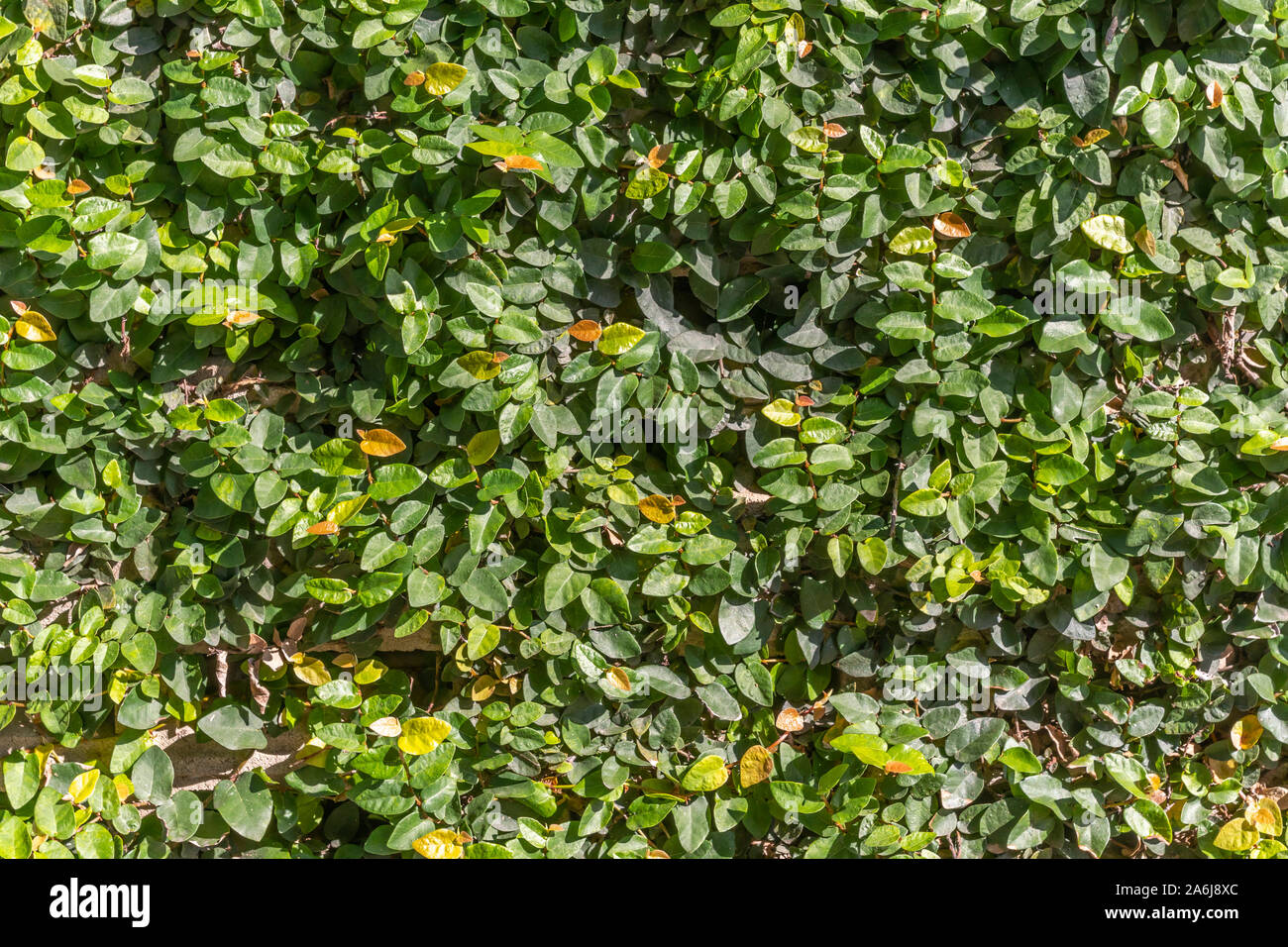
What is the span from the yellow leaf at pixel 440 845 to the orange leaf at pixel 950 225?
1618 millimetres

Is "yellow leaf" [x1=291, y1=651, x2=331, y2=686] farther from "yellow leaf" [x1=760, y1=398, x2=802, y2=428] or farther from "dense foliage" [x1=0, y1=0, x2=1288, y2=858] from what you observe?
"yellow leaf" [x1=760, y1=398, x2=802, y2=428]

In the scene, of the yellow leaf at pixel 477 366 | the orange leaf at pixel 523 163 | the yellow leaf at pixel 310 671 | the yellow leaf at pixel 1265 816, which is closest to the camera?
the orange leaf at pixel 523 163

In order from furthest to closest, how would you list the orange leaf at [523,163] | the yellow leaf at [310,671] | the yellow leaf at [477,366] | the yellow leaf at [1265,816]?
the yellow leaf at [1265,816] → the yellow leaf at [310,671] → the yellow leaf at [477,366] → the orange leaf at [523,163]

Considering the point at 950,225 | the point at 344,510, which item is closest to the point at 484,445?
the point at 344,510

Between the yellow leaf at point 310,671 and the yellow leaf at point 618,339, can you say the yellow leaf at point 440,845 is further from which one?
the yellow leaf at point 618,339

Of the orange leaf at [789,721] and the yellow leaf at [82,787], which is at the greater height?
the orange leaf at [789,721]

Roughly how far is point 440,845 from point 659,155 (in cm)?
147

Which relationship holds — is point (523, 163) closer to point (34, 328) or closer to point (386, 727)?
point (34, 328)

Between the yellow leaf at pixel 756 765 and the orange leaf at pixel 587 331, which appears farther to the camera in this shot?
the yellow leaf at pixel 756 765

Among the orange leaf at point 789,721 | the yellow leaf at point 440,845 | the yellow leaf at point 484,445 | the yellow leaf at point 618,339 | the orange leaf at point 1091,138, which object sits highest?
the orange leaf at point 1091,138

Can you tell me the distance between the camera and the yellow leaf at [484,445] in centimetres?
170

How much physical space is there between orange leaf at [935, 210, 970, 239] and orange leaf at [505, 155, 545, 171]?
820mm

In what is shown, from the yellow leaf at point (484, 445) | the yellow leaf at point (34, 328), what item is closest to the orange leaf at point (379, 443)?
the yellow leaf at point (484, 445)
